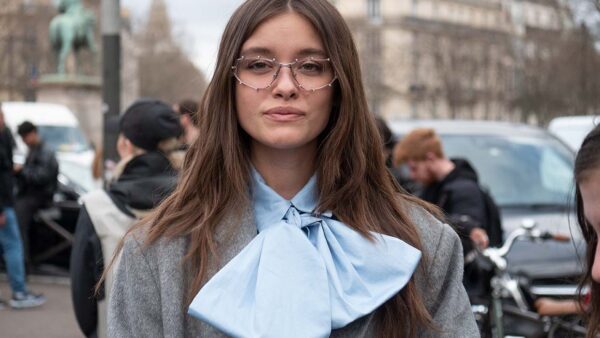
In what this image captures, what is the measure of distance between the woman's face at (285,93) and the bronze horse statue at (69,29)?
23.6m

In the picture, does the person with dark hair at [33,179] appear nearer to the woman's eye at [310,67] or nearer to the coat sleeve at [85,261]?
the coat sleeve at [85,261]

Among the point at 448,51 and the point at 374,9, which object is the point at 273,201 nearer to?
the point at 448,51

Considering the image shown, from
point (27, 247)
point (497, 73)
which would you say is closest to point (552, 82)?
point (497, 73)

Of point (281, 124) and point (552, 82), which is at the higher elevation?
→ point (281, 124)

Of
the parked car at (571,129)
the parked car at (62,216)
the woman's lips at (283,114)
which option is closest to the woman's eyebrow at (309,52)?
the woman's lips at (283,114)

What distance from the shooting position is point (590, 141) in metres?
2.28

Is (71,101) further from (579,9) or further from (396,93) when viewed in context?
(396,93)

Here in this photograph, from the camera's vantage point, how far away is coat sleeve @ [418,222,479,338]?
2.26 m

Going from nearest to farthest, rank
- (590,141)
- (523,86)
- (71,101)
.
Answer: (590,141) → (71,101) → (523,86)

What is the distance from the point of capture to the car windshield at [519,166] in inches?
310

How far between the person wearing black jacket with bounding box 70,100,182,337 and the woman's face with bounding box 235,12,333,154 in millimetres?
1756

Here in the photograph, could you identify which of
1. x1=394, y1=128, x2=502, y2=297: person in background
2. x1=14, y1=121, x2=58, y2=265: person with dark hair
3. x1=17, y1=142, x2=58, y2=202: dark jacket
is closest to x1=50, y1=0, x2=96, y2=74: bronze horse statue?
x1=14, y1=121, x2=58, y2=265: person with dark hair

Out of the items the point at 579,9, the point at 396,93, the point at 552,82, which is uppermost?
the point at 579,9

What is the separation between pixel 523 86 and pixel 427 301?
50.0 m
